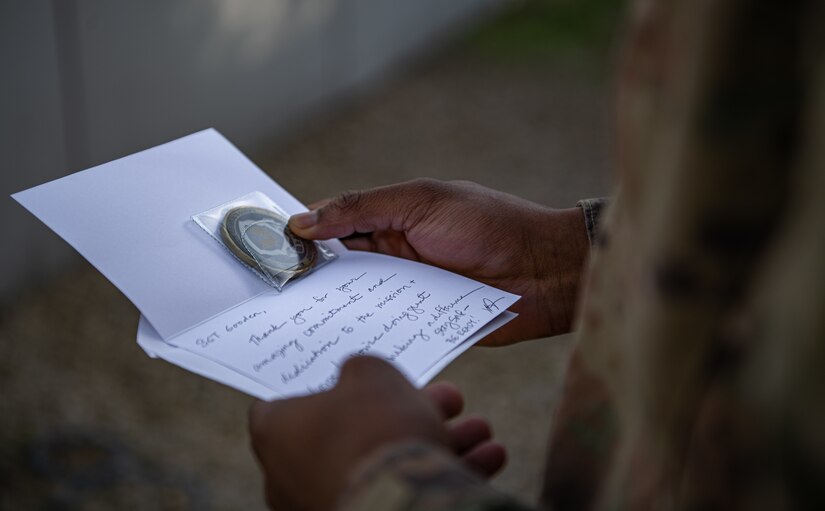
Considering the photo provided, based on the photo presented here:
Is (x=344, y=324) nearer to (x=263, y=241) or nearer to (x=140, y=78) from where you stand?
(x=263, y=241)

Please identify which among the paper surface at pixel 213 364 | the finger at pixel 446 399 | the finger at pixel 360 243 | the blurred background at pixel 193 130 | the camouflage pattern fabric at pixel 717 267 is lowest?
the blurred background at pixel 193 130

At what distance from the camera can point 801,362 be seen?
0.53 metres

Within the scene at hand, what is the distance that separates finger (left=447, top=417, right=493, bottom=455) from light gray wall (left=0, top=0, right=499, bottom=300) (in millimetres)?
2259

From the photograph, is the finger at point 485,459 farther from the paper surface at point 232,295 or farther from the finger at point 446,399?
the paper surface at point 232,295

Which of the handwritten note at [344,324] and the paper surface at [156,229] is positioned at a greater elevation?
the paper surface at [156,229]

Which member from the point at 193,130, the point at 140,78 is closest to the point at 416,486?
the point at 140,78

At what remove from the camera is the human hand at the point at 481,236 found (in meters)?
1.36

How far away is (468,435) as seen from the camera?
2.97ft

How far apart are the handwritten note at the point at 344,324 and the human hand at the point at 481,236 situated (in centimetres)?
7

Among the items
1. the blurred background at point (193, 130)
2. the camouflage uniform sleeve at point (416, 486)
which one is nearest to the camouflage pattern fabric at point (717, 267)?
the camouflage uniform sleeve at point (416, 486)

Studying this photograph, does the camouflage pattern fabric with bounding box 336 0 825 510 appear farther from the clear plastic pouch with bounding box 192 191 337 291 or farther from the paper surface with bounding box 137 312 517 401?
the clear plastic pouch with bounding box 192 191 337 291

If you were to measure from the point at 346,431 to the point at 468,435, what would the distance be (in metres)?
0.18

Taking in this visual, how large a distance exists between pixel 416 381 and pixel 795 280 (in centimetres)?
59

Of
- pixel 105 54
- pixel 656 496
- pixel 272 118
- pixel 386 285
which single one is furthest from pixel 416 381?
pixel 272 118
